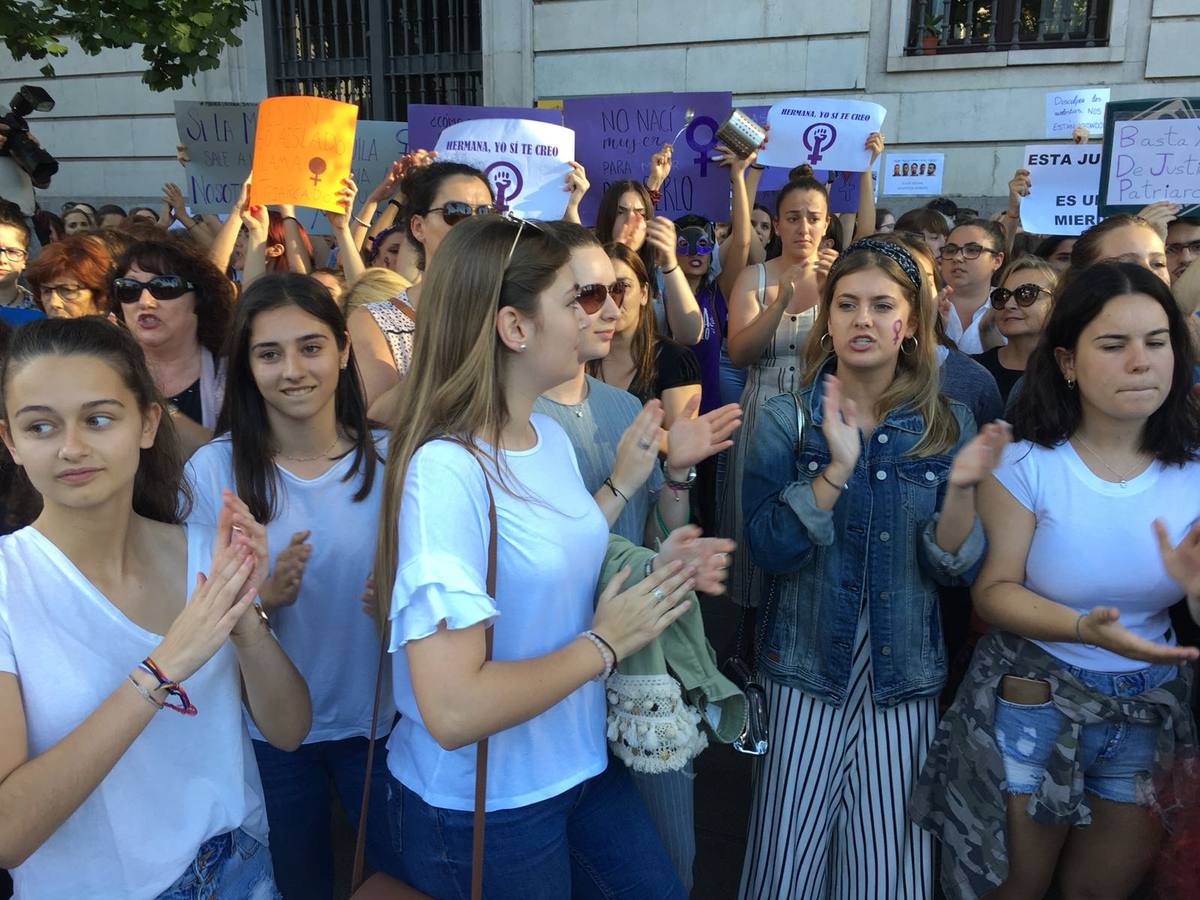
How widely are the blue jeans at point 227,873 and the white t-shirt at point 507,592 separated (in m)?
0.30

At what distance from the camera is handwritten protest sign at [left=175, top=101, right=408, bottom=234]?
621cm

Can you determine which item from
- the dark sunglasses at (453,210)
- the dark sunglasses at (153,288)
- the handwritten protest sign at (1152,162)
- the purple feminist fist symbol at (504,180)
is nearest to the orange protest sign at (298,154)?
the purple feminist fist symbol at (504,180)

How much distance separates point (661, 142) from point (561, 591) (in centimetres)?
421

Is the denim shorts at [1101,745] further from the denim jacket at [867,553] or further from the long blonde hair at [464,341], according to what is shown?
the long blonde hair at [464,341]

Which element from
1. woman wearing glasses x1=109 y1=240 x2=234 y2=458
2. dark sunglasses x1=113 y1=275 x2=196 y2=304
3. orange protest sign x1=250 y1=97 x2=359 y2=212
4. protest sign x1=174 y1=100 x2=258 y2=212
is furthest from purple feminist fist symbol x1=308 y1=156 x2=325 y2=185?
protest sign x1=174 y1=100 x2=258 y2=212

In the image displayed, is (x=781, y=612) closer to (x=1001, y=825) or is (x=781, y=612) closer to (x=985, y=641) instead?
(x=985, y=641)

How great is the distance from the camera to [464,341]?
1.72 meters

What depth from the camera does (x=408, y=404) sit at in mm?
1747

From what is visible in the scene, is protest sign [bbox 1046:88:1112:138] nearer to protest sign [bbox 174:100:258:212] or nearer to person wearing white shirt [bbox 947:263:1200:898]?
person wearing white shirt [bbox 947:263:1200:898]

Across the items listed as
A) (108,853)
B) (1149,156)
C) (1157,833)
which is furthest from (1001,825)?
(1149,156)

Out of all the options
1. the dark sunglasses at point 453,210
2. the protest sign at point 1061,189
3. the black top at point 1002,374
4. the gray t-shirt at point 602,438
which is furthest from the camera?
the protest sign at point 1061,189

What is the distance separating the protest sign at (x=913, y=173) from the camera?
30.2 ft

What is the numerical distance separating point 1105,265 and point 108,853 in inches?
99.6

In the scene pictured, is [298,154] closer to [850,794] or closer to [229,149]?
[229,149]
